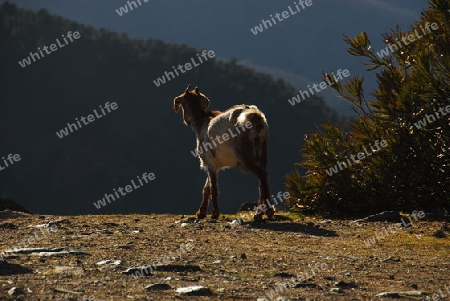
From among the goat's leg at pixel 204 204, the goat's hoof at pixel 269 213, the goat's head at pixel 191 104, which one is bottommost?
the goat's hoof at pixel 269 213

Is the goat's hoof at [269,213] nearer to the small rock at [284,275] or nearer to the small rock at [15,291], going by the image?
the small rock at [284,275]

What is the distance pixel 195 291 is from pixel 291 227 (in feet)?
19.0

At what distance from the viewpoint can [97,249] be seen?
8.92 m

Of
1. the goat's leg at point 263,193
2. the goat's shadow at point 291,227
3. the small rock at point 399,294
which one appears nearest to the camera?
the small rock at point 399,294

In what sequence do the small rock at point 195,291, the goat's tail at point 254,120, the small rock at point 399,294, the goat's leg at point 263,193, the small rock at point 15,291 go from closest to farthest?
the small rock at point 15,291, the small rock at point 195,291, the small rock at point 399,294, the goat's tail at point 254,120, the goat's leg at point 263,193

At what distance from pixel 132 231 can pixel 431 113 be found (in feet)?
20.3

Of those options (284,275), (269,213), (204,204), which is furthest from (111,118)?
(284,275)

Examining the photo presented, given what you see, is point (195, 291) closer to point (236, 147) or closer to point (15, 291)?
point (15, 291)

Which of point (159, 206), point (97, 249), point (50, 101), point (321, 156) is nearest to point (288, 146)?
point (159, 206)

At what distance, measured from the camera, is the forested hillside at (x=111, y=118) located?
9044cm

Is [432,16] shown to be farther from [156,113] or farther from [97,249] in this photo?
[156,113]

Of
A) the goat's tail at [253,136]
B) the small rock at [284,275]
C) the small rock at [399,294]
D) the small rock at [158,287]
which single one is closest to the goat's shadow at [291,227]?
the goat's tail at [253,136]

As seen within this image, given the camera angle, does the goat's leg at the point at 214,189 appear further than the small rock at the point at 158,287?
Yes

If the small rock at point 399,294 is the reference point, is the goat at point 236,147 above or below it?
above
